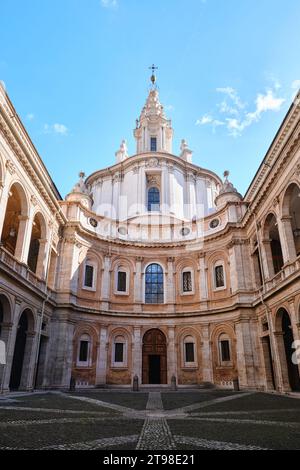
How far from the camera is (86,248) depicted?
28.6 meters

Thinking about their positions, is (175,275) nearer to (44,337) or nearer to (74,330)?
(74,330)

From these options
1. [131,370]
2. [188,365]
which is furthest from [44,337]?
[188,365]

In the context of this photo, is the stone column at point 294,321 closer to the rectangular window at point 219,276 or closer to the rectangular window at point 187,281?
the rectangular window at point 219,276

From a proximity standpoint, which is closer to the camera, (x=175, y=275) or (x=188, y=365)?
(x=188, y=365)

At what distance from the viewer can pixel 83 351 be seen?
2644 cm

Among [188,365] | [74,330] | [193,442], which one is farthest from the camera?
[188,365]

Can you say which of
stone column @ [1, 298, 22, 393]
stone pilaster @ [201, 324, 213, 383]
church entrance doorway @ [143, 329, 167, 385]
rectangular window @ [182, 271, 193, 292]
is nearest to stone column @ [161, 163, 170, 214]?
rectangular window @ [182, 271, 193, 292]

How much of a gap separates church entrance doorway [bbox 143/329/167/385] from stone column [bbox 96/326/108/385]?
344cm

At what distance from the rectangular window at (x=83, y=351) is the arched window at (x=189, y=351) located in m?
8.24

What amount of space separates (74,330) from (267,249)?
15865mm

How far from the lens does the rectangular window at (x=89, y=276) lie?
92.6 feet

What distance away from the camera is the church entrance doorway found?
27781 millimetres

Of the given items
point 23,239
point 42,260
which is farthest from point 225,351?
point 23,239
